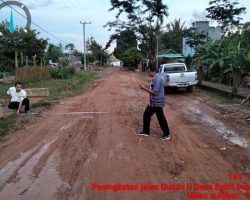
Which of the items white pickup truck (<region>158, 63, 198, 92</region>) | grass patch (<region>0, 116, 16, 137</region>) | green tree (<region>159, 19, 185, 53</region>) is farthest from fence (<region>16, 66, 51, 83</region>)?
green tree (<region>159, 19, 185, 53</region>)

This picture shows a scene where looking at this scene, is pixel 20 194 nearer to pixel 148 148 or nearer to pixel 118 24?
pixel 148 148

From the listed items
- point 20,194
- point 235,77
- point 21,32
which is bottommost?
point 20,194

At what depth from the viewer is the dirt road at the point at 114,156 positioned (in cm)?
520

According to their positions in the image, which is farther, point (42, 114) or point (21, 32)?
point (21, 32)

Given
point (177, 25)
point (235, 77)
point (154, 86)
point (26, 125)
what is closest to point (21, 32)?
point (235, 77)

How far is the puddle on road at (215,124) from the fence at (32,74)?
1285 cm

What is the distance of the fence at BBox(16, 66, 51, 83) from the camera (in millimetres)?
22938

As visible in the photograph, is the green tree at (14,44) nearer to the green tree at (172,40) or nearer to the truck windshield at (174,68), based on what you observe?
the truck windshield at (174,68)

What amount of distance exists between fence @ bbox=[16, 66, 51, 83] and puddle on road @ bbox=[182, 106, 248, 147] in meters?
12.8

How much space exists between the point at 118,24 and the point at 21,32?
20.0m

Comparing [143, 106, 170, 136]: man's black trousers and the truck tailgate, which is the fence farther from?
[143, 106, 170, 136]: man's black trousers

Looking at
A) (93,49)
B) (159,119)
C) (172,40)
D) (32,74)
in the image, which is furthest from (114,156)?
(93,49)

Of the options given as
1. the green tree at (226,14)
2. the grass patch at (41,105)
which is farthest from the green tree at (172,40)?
the grass patch at (41,105)

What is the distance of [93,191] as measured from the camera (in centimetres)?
502
